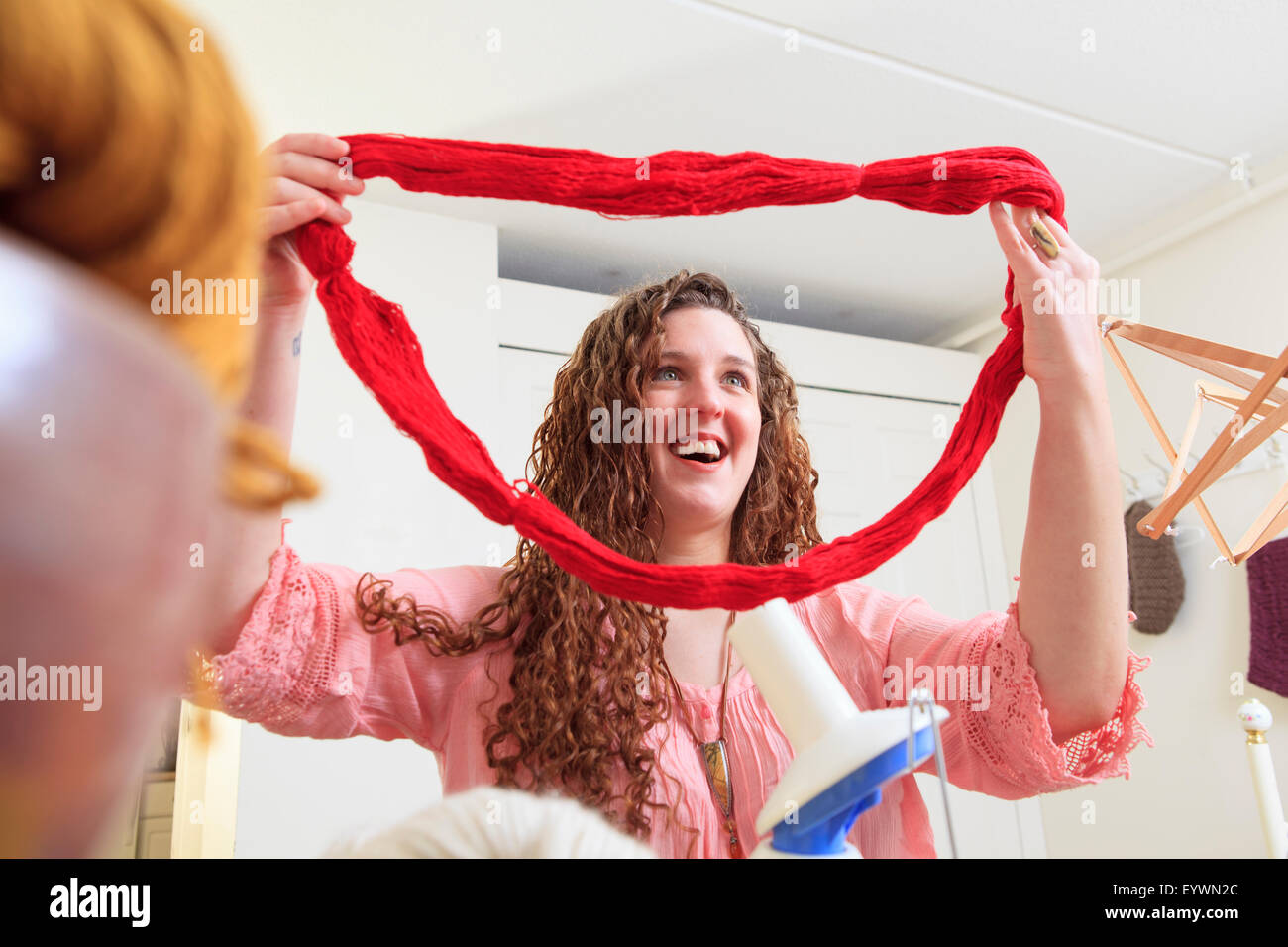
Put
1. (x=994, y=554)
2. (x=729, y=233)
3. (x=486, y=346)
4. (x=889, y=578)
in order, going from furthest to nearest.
Result: (x=994, y=554)
(x=889, y=578)
(x=729, y=233)
(x=486, y=346)

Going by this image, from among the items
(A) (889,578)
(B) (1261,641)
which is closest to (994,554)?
(A) (889,578)

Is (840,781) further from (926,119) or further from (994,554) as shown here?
(994,554)

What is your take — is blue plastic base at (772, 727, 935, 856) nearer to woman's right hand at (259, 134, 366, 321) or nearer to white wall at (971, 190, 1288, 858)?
woman's right hand at (259, 134, 366, 321)

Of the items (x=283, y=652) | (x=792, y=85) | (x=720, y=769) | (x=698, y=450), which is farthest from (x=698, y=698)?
(x=792, y=85)

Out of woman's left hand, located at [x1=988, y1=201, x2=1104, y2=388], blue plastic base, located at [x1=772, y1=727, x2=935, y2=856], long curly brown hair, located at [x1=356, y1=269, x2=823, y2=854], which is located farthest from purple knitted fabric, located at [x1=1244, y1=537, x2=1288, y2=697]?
blue plastic base, located at [x1=772, y1=727, x2=935, y2=856]

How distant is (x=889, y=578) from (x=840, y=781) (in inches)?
90.2

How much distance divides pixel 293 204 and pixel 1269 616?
7.08 feet

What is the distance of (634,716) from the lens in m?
0.83

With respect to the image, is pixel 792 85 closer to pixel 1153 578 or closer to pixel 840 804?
pixel 1153 578

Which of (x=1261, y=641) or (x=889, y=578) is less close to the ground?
(x=889, y=578)

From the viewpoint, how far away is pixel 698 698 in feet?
2.88

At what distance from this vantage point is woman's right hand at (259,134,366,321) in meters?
0.65

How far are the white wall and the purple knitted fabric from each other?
0.06 meters
